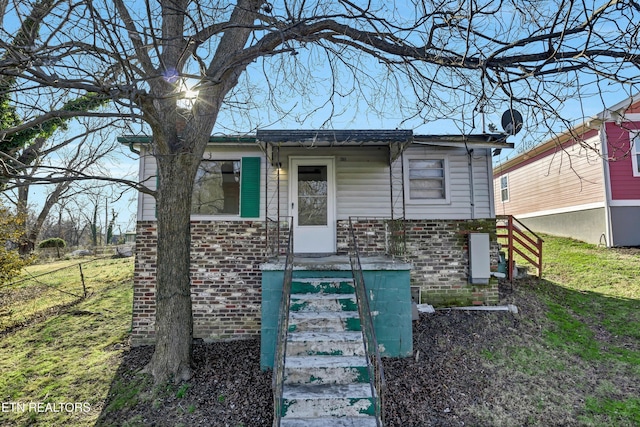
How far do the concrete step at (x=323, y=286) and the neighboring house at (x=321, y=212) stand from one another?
3.96 ft

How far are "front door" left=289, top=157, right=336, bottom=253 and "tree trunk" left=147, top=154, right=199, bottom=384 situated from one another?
231 cm

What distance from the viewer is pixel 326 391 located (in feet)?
11.7

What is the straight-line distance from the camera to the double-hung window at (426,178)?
256 inches

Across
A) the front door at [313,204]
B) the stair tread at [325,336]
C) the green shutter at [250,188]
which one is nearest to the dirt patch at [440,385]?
the stair tread at [325,336]

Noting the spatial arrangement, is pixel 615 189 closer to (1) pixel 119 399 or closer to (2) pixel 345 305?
(2) pixel 345 305

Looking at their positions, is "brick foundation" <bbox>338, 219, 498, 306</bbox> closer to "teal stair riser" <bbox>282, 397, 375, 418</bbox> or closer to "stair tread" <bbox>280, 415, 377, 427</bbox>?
"teal stair riser" <bbox>282, 397, 375, 418</bbox>

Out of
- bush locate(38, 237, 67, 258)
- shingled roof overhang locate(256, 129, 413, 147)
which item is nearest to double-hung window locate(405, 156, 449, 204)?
shingled roof overhang locate(256, 129, 413, 147)

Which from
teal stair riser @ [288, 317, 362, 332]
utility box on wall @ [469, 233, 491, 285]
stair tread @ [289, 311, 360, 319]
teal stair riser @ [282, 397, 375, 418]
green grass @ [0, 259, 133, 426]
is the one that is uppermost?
utility box on wall @ [469, 233, 491, 285]

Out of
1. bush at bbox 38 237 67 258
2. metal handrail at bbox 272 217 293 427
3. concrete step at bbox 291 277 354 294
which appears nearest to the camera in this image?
metal handrail at bbox 272 217 293 427

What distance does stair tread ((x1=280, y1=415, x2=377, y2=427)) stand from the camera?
10.8ft

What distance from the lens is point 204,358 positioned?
4.98 metres

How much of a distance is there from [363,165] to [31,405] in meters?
6.19

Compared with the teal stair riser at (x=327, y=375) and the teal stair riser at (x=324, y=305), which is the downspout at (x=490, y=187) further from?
the teal stair riser at (x=327, y=375)

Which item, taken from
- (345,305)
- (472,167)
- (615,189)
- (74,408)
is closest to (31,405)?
(74,408)
